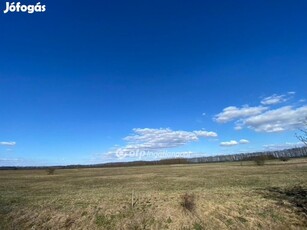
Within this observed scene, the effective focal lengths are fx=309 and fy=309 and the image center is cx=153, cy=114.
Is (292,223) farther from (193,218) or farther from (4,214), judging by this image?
(4,214)

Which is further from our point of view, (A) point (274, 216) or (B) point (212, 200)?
(B) point (212, 200)

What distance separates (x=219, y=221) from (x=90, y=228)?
8266 millimetres

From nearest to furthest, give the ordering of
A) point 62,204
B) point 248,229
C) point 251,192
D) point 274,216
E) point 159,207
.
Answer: point 248,229
point 274,216
point 159,207
point 62,204
point 251,192

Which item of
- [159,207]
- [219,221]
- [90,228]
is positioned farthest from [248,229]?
[90,228]

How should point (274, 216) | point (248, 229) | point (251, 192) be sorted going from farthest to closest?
point (251, 192), point (274, 216), point (248, 229)

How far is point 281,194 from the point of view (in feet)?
83.9

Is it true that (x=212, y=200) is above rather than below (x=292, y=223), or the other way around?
above

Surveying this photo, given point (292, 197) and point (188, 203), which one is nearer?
point (188, 203)

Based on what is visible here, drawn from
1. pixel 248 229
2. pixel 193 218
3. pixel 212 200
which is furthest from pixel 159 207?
pixel 248 229

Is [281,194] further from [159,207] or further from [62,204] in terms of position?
[62,204]

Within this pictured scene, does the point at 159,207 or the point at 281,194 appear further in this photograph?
the point at 281,194

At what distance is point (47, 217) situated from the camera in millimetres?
21266

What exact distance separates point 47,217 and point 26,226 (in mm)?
1411

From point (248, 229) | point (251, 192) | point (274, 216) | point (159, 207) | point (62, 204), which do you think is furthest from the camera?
point (251, 192)
